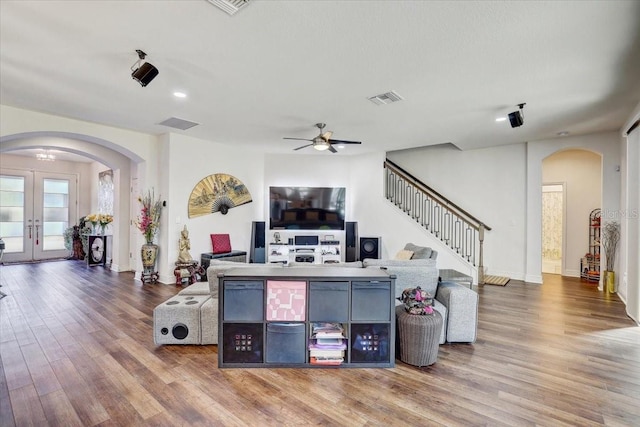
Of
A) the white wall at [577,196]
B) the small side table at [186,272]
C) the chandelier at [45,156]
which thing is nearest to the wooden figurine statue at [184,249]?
the small side table at [186,272]

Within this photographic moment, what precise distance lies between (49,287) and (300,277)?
5.57 m

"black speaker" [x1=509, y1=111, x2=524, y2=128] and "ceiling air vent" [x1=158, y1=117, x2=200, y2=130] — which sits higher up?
"ceiling air vent" [x1=158, y1=117, x2=200, y2=130]

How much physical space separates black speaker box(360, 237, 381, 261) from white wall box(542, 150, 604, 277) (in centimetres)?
423

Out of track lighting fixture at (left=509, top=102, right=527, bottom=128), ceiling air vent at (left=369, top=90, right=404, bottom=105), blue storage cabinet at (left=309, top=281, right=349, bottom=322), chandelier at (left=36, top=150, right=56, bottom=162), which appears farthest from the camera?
chandelier at (left=36, top=150, right=56, bottom=162)

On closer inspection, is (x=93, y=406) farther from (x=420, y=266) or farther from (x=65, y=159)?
(x=65, y=159)

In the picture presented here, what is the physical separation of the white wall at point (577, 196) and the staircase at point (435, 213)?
1.85m

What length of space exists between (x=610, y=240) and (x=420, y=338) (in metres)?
5.04

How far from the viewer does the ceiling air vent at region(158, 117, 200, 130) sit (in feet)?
15.9

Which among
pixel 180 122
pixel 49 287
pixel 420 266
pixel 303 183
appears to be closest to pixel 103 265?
pixel 49 287

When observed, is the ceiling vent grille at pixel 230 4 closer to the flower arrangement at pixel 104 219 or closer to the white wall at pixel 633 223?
the white wall at pixel 633 223

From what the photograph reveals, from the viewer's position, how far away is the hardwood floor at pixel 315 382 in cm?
202

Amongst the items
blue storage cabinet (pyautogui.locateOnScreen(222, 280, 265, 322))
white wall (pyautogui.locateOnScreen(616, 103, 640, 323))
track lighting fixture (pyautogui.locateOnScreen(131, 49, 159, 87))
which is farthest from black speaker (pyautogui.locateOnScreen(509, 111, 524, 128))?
track lighting fixture (pyautogui.locateOnScreen(131, 49, 159, 87))

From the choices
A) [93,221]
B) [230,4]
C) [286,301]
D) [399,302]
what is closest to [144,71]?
[230,4]

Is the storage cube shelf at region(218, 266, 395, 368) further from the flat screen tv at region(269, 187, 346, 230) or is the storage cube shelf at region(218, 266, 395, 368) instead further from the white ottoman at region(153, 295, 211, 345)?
the flat screen tv at region(269, 187, 346, 230)
